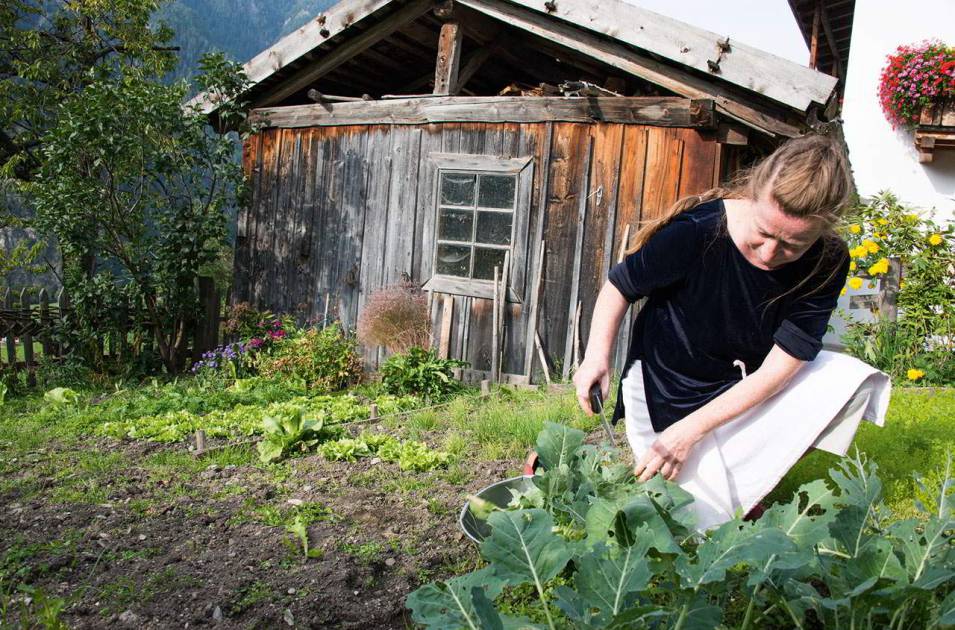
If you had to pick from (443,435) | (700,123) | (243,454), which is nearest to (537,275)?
(700,123)

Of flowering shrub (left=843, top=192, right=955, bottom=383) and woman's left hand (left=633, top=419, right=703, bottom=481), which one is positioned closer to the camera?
woman's left hand (left=633, top=419, right=703, bottom=481)

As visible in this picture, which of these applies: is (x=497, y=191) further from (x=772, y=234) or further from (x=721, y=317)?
(x=772, y=234)

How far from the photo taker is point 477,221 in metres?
7.04

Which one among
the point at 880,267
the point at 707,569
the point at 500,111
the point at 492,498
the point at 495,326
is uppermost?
the point at 500,111

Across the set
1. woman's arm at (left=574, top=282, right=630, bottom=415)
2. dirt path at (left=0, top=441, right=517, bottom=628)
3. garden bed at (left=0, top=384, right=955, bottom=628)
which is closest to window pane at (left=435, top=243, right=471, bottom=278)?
garden bed at (left=0, top=384, right=955, bottom=628)

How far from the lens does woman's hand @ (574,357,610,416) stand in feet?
7.80

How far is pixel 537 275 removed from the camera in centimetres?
672

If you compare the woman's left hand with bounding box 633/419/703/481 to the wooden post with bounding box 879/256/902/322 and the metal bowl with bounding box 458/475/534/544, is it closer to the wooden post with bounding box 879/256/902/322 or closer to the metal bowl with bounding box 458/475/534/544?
the metal bowl with bounding box 458/475/534/544

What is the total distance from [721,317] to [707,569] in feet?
4.29

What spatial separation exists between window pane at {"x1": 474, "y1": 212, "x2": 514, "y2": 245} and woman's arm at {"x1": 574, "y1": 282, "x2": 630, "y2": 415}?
4.41 meters

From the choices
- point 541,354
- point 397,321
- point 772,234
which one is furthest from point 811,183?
point 397,321

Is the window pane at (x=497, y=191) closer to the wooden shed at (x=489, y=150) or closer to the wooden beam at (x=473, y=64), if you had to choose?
the wooden shed at (x=489, y=150)

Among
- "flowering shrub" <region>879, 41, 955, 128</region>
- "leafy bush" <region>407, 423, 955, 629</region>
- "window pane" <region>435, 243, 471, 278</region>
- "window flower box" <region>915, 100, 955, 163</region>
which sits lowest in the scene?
"leafy bush" <region>407, 423, 955, 629</region>

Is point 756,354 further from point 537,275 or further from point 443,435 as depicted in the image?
point 537,275
